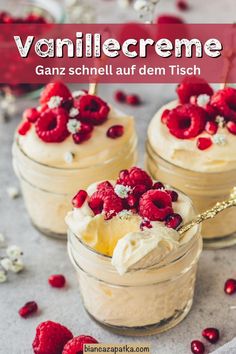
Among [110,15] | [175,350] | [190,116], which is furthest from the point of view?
[110,15]

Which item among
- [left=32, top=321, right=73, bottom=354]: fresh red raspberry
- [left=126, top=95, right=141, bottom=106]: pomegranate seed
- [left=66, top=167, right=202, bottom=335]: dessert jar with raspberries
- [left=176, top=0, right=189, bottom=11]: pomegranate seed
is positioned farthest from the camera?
[left=176, top=0, right=189, bottom=11]: pomegranate seed

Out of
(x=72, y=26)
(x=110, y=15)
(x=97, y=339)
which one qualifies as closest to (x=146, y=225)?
(x=97, y=339)

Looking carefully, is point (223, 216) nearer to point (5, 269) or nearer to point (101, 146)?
point (101, 146)

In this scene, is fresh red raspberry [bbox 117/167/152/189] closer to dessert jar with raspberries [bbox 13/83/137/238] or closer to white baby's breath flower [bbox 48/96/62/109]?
dessert jar with raspberries [bbox 13/83/137/238]

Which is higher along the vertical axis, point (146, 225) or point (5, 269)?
point (146, 225)

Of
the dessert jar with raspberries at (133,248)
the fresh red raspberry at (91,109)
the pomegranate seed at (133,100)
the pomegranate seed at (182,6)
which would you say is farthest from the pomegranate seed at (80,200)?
the pomegranate seed at (182,6)

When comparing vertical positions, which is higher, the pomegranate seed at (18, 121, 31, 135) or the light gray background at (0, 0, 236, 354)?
the pomegranate seed at (18, 121, 31, 135)

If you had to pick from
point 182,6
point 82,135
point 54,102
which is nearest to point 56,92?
point 54,102

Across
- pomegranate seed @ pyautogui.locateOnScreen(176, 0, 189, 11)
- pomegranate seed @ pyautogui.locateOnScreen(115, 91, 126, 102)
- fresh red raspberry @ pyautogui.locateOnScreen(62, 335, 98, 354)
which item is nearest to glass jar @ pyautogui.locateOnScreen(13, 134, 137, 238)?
fresh red raspberry @ pyautogui.locateOnScreen(62, 335, 98, 354)
